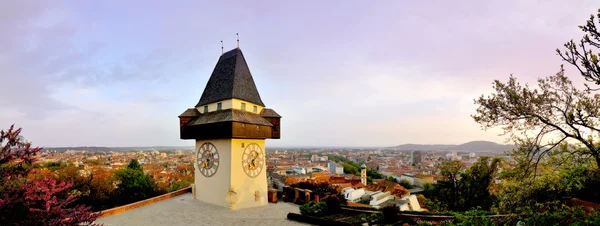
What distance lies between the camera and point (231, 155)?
1067cm

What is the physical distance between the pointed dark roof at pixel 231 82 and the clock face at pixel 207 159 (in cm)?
207

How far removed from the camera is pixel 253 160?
449 inches

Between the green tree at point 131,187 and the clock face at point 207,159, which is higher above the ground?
the clock face at point 207,159

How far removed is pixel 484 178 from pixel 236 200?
17.6 m

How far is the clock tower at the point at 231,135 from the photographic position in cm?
1073

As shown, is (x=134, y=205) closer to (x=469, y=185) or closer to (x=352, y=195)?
(x=469, y=185)

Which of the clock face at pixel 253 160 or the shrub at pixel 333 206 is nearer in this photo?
the shrub at pixel 333 206

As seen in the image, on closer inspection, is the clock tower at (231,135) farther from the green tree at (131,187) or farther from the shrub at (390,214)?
the green tree at (131,187)

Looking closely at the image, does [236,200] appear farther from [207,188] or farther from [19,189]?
[19,189]

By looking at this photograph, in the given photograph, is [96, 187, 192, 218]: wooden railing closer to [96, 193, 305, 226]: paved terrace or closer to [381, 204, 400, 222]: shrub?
[96, 193, 305, 226]: paved terrace

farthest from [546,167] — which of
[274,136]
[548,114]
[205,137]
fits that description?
[205,137]

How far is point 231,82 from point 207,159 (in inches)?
Result: 137

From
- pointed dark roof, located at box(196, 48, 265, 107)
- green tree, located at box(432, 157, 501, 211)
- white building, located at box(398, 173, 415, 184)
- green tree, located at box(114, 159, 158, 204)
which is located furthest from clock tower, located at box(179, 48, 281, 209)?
white building, located at box(398, 173, 415, 184)

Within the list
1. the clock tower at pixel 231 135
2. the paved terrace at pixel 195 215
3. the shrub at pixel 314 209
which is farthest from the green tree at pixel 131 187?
the shrub at pixel 314 209
